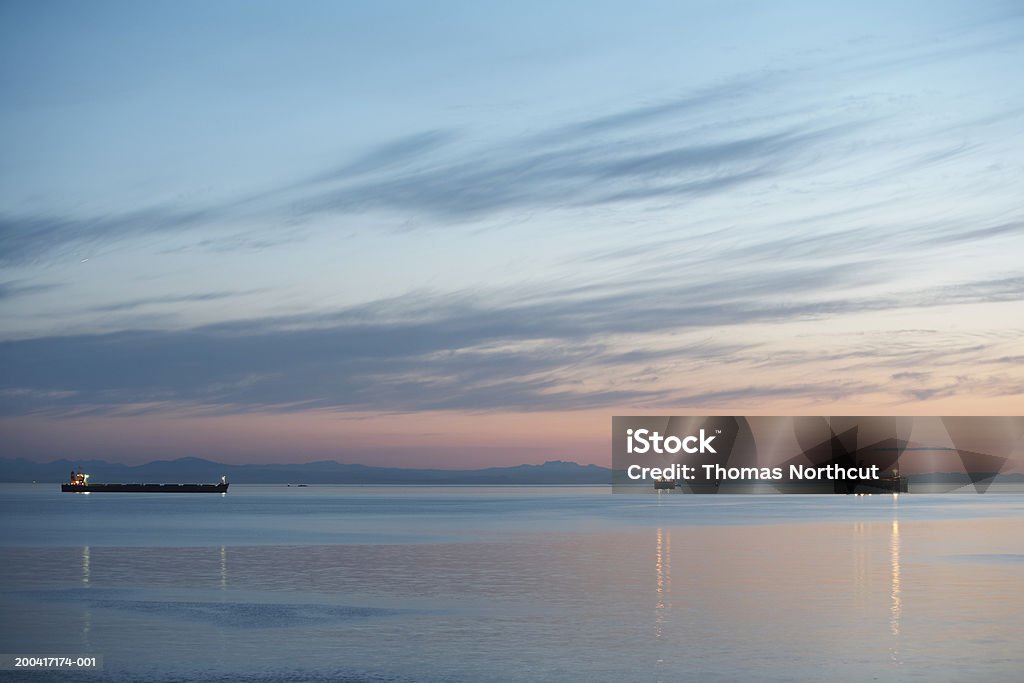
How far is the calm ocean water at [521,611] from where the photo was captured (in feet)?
89.0

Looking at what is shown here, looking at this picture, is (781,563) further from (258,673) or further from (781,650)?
(258,673)

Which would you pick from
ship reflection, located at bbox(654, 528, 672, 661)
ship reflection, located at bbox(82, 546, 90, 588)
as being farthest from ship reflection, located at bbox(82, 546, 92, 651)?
ship reflection, located at bbox(654, 528, 672, 661)

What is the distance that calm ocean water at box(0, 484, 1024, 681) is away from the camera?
27141 mm

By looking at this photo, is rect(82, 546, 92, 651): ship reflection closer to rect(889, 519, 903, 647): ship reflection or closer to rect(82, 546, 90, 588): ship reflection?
rect(82, 546, 90, 588): ship reflection

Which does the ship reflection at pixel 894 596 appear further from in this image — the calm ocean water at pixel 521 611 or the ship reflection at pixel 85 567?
the ship reflection at pixel 85 567

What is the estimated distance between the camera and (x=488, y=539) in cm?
8181

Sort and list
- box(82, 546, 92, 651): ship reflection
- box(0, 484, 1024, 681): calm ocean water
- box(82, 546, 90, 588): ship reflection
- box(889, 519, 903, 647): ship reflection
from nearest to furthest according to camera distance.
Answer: box(0, 484, 1024, 681): calm ocean water
box(82, 546, 92, 651): ship reflection
box(889, 519, 903, 647): ship reflection
box(82, 546, 90, 588): ship reflection

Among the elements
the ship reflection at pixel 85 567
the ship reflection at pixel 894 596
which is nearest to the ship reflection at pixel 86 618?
the ship reflection at pixel 85 567

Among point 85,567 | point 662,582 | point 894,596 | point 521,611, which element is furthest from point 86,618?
point 894,596


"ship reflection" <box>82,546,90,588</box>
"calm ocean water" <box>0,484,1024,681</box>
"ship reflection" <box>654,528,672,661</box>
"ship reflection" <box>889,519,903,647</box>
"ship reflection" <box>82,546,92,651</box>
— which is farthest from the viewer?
"ship reflection" <box>82,546,90,588</box>

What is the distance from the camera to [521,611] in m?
37.0

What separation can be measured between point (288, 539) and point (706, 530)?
35531 millimetres

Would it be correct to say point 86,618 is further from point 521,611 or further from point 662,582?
point 662,582

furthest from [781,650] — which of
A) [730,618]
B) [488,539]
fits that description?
[488,539]
